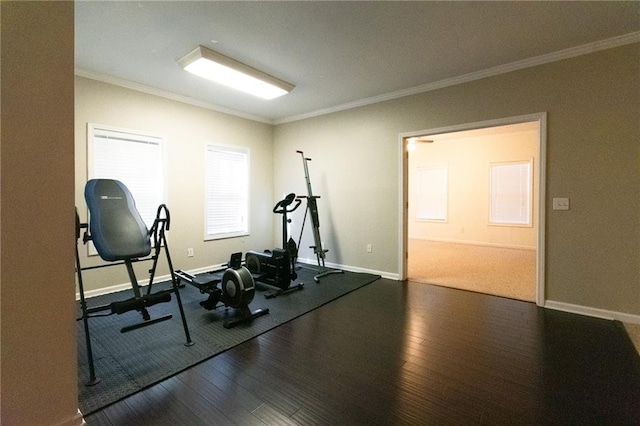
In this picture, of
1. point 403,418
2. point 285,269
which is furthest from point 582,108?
point 285,269

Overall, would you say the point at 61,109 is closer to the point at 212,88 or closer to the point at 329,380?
the point at 329,380

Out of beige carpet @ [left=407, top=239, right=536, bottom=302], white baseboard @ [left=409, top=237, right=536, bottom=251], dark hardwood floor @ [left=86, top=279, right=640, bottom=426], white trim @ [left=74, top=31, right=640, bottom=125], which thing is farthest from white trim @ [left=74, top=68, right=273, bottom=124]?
white baseboard @ [left=409, top=237, right=536, bottom=251]

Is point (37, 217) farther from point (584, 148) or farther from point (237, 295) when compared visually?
point (584, 148)

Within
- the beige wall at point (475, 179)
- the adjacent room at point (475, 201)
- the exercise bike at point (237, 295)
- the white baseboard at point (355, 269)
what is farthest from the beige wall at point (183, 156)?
the beige wall at point (475, 179)

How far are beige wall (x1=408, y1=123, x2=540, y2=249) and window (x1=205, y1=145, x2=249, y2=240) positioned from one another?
529cm

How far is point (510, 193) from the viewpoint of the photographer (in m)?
7.00

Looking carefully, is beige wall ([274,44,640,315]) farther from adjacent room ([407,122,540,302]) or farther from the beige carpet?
adjacent room ([407,122,540,302])

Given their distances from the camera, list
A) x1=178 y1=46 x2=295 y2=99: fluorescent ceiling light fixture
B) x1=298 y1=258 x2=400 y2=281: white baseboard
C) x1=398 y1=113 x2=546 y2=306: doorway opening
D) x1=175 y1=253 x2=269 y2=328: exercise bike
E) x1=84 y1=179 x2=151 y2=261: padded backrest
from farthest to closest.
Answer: x1=398 y1=113 x2=546 y2=306: doorway opening
x1=298 y1=258 x2=400 y2=281: white baseboard
x1=178 y1=46 x2=295 y2=99: fluorescent ceiling light fixture
x1=175 y1=253 x2=269 y2=328: exercise bike
x1=84 y1=179 x2=151 y2=261: padded backrest

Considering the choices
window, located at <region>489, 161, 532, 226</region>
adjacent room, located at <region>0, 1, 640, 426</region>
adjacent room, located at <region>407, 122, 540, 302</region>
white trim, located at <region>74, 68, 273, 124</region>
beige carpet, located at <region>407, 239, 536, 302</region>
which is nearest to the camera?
adjacent room, located at <region>0, 1, 640, 426</region>

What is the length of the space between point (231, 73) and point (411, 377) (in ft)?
11.5

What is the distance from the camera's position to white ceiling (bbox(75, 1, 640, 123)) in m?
2.34

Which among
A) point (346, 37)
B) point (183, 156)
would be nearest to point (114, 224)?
point (183, 156)

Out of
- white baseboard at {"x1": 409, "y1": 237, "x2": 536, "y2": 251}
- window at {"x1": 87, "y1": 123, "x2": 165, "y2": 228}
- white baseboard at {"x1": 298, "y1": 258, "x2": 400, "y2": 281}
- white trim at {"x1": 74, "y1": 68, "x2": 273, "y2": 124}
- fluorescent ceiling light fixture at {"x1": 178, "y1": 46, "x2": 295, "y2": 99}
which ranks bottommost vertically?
white baseboard at {"x1": 298, "y1": 258, "x2": 400, "y2": 281}

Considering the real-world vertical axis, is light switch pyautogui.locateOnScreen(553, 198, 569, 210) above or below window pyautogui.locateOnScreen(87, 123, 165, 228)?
below
